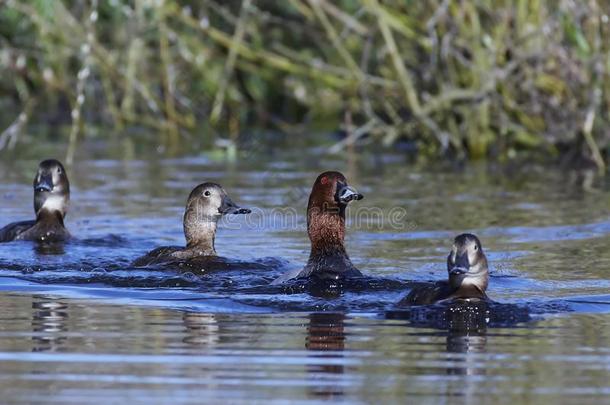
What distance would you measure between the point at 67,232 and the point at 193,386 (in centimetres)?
609

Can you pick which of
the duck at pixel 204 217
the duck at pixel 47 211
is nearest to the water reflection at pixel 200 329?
the duck at pixel 204 217

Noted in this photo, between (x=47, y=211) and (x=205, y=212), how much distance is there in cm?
180

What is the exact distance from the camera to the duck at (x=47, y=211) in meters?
12.1

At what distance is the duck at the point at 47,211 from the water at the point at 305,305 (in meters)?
0.24

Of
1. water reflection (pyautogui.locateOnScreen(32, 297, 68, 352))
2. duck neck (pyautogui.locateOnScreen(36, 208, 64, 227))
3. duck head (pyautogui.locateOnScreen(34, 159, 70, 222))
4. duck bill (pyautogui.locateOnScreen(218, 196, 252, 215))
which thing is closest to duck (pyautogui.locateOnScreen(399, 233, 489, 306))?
water reflection (pyautogui.locateOnScreen(32, 297, 68, 352))

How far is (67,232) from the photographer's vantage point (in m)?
12.2

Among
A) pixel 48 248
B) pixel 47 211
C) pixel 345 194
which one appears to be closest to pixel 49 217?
pixel 47 211

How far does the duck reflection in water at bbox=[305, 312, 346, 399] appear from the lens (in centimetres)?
637

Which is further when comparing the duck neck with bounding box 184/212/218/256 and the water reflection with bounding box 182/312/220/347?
the duck neck with bounding box 184/212/218/256

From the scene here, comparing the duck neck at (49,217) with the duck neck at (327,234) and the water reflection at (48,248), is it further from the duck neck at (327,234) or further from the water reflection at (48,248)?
the duck neck at (327,234)

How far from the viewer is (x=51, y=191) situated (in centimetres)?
1243

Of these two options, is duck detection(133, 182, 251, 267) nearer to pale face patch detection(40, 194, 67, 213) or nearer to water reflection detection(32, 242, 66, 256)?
water reflection detection(32, 242, 66, 256)

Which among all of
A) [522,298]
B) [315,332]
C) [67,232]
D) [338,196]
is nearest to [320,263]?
[338,196]

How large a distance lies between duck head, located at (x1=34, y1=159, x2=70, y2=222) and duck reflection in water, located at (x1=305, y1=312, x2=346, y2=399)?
4.53 metres
